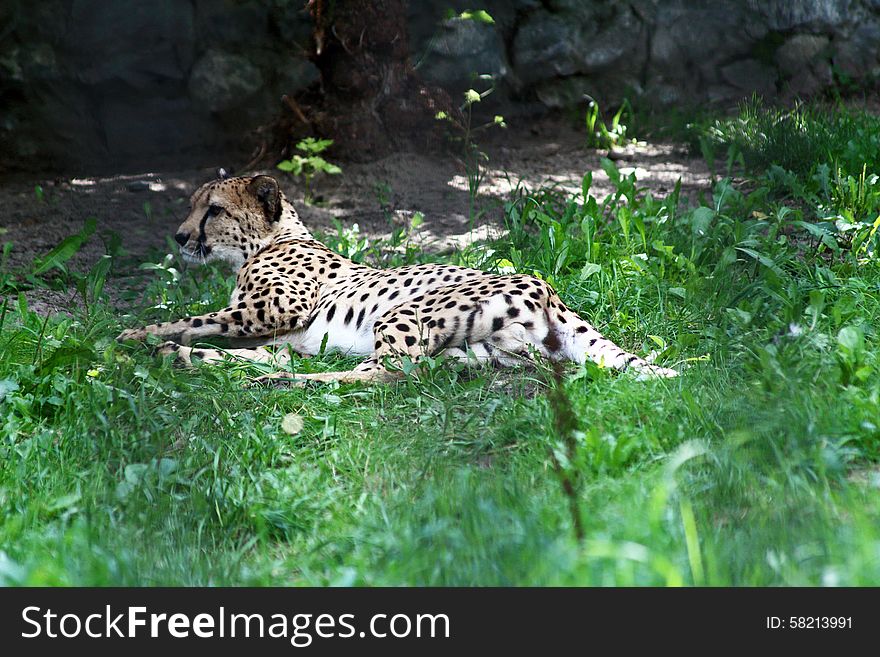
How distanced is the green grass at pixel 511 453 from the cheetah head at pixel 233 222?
2.36 ft

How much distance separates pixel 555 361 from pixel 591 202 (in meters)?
1.76

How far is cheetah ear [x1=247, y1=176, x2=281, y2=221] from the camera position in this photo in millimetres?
5818

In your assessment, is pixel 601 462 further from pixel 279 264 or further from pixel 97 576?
pixel 279 264

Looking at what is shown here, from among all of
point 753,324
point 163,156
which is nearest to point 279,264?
point 753,324

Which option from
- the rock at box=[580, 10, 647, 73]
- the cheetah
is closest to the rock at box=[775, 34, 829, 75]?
the rock at box=[580, 10, 647, 73]

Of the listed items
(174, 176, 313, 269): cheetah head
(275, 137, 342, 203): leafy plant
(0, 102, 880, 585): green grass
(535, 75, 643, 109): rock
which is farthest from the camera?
(535, 75, 643, 109): rock

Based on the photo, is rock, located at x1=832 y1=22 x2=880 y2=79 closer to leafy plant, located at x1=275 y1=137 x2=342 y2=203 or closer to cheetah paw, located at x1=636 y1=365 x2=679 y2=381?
leafy plant, located at x1=275 y1=137 x2=342 y2=203

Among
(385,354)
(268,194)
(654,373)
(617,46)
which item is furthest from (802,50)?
(385,354)

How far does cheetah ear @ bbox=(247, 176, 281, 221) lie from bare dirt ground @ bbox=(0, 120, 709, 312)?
3.47 feet

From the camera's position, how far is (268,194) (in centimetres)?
588

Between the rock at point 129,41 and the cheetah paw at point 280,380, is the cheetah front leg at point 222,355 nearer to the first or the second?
the cheetah paw at point 280,380

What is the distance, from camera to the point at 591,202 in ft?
18.9

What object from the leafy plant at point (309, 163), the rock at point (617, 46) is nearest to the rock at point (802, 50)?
the rock at point (617, 46)

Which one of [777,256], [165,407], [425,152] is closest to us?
[165,407]
